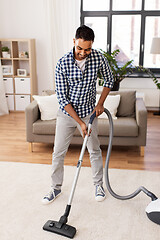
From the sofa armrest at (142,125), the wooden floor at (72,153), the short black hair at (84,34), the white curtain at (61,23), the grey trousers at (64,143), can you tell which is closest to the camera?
the short black hair at (84,34)

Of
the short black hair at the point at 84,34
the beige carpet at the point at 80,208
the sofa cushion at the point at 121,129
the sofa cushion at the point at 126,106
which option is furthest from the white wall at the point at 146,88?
the short black hair at the point at 84,34

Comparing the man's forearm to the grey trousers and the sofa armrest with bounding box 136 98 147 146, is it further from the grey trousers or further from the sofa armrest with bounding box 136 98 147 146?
the sofa armrest with bounding box 136 98 147 146

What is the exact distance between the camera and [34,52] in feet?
17.8

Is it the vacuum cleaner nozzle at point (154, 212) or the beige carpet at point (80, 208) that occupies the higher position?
the vacuum cleaner nozzle at point (154, 212)

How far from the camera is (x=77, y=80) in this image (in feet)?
7.13

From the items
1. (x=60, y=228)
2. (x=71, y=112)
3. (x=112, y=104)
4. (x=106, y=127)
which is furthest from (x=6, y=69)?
(x=60, y=228)

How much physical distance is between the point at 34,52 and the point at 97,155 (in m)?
3.42

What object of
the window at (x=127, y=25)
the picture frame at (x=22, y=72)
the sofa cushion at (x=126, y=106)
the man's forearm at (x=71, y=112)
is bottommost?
the sofa cushion at (x=126, y=106)

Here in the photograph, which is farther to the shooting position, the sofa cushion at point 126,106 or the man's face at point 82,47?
the sofa cushion at point 126,106

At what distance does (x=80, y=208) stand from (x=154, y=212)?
1.81 ft

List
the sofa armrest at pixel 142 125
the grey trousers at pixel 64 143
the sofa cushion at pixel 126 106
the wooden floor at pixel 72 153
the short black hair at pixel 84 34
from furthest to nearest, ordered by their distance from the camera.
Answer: the sofa cushion at pixel 126 106, the sofa armrest at pixel 142 125, the wooden floor at pixel 72 153, the grey trousers at pixel 64 143, the short black hair at pixel 84 34

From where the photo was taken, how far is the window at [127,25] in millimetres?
5316

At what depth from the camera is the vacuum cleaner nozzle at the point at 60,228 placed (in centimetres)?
202

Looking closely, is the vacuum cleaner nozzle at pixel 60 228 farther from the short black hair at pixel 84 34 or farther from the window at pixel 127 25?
the window at pixel 127 25
